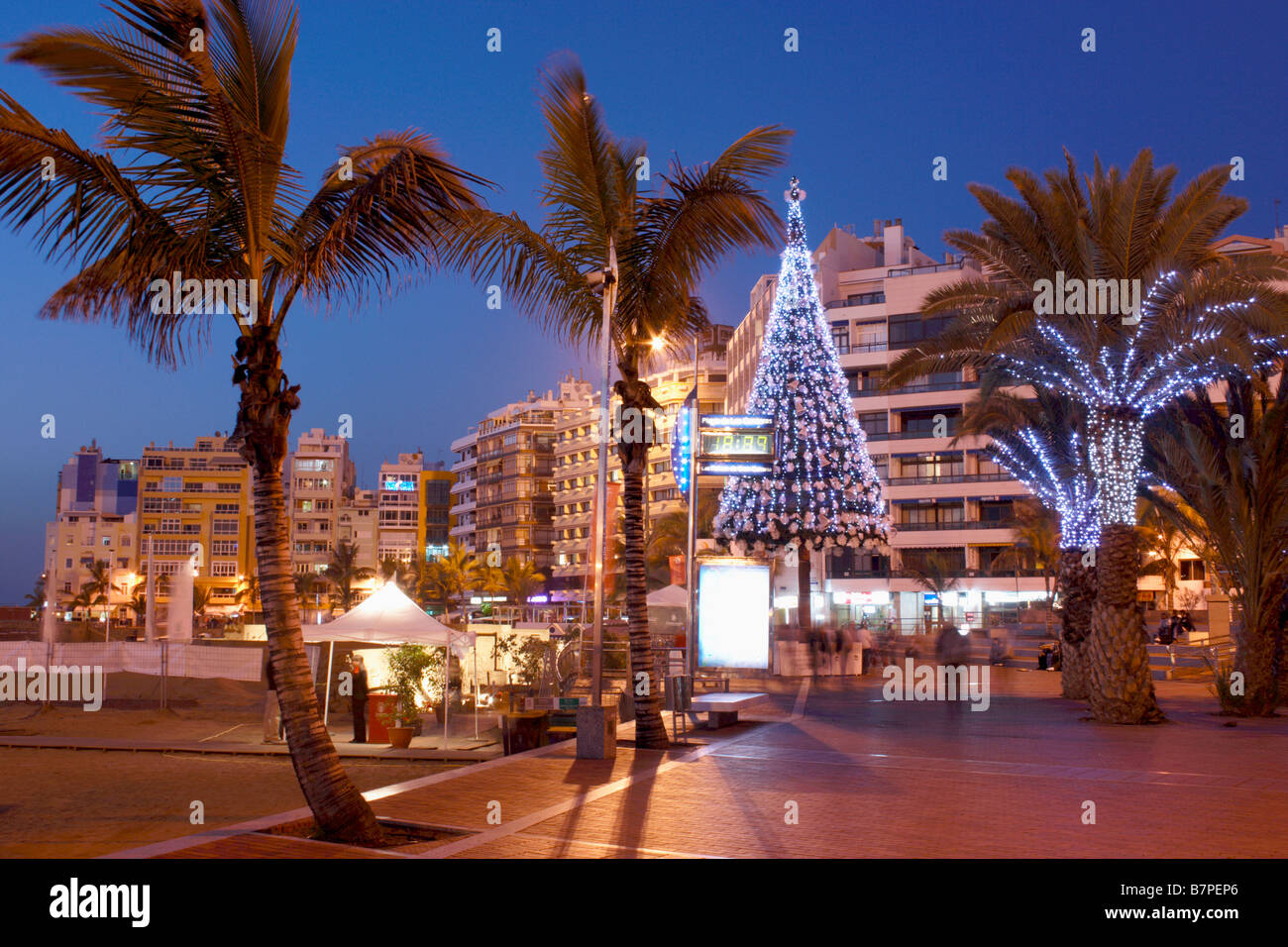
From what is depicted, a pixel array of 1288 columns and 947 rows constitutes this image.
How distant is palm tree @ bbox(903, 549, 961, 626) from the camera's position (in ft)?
226

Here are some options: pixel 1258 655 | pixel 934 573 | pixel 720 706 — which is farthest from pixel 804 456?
pixel 934 573

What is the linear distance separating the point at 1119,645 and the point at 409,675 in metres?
12.8

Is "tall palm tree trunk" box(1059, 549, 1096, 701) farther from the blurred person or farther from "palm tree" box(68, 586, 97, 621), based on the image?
"palm tree" box(68, 586, 97, 621)

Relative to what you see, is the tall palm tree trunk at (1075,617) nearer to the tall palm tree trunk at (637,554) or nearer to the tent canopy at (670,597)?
the tall palm tree trunk at (637,554)

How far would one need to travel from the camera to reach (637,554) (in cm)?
1538

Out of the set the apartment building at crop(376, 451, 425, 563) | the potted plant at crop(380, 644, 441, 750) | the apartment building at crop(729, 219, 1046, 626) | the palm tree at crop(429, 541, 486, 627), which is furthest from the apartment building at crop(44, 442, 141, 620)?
the potted plant at crop(380, 644, 441, 750)

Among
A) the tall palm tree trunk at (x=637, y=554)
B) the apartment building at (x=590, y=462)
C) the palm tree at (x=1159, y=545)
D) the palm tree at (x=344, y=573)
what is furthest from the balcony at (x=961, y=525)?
the tall palm tree trunk at (x=637, y=554)

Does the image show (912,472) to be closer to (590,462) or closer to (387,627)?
(590,462)

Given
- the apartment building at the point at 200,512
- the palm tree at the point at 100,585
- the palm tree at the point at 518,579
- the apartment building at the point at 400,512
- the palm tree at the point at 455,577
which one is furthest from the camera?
the apartment building at the point at 400,512

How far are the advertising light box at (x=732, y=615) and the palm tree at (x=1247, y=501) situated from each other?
321 inches

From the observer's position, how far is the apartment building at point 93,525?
133m

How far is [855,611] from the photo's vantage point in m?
75.9
